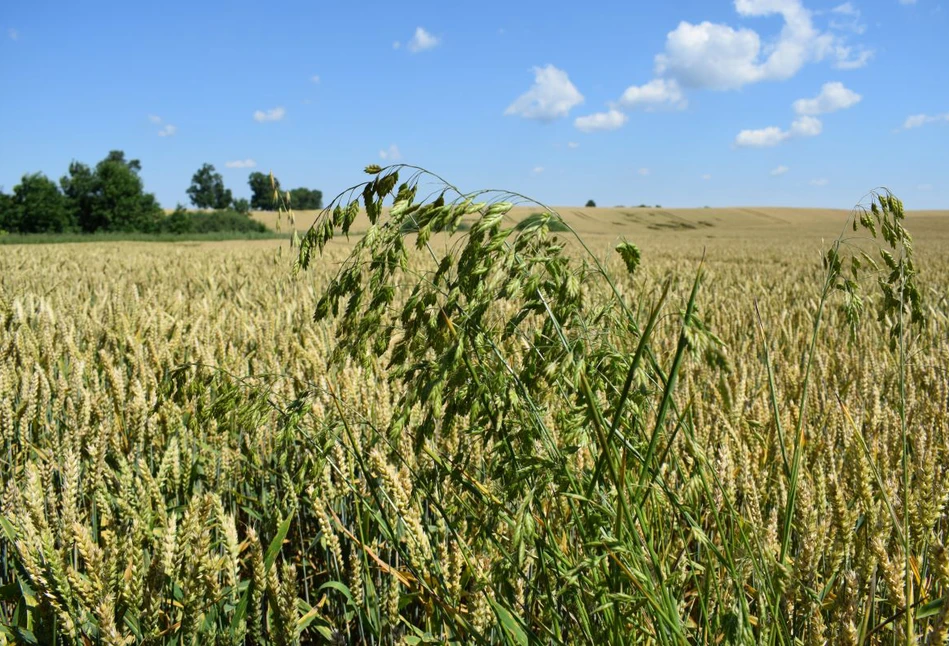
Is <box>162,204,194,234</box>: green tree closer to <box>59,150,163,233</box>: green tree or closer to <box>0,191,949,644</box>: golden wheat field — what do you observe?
<box>59,150,163,233</box>: green tree

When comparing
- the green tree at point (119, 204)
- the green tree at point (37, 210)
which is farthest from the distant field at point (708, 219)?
the green tree at point (37, 210)

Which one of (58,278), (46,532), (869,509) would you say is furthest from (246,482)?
(58,278)

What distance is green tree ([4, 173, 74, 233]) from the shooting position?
57.8 meters

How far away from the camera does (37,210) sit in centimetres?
5759

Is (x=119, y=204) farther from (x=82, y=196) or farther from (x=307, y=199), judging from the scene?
(x=307, y=199)

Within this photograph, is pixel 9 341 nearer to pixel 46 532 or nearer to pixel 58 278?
pixel 46 532

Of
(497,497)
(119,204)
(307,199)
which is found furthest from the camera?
(307,199)

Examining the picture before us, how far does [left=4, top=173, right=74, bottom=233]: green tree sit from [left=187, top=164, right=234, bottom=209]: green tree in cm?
2636

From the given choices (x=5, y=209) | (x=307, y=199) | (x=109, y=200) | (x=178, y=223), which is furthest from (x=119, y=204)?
(x=307, y=199)

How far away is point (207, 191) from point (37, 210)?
97.3ft

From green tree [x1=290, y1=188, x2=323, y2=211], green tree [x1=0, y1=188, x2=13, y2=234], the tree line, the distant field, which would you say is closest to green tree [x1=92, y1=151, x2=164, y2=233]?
the tree line

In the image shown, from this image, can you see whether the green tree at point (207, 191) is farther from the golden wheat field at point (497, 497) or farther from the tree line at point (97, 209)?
the golden wheat field at point (497, 497)

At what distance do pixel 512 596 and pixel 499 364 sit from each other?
1.45 ft

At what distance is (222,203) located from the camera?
85312 mm
